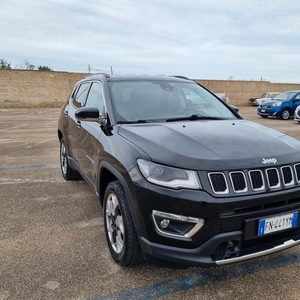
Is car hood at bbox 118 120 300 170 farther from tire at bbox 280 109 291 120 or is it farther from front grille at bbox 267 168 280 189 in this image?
tire at bbox 280 109 291 120

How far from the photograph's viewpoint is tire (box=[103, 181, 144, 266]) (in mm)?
2424

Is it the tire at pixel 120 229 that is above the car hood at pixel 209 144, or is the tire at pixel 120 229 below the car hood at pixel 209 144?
below

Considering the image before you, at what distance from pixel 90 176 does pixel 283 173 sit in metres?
2.10

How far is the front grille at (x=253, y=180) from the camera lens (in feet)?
6.99

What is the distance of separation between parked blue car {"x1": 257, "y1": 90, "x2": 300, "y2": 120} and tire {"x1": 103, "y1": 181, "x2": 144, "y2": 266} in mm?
15243

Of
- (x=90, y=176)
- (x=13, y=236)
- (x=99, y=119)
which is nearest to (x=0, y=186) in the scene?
(x=13, y=236)

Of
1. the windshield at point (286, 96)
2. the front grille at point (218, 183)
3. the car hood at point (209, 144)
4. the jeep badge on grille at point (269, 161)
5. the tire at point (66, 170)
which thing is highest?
the windshield at point (286, 96)

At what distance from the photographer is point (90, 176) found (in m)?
3.54

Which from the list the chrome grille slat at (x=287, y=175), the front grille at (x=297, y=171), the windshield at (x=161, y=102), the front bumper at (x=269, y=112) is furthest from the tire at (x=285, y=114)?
the chrome grille slat at (x=287, y=175)

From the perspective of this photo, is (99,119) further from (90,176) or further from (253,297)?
(253,297)

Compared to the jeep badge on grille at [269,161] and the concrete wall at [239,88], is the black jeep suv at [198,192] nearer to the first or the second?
the jeep badge on grille at [269,161]

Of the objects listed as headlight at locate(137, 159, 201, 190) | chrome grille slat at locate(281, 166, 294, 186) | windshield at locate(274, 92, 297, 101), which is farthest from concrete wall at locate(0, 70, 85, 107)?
chrome grille slat at locate(281, 166, 294, 186)

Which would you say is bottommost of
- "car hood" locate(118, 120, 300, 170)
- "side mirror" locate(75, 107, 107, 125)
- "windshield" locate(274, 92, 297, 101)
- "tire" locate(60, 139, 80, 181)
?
"tire" locate(60, 139, 80, 181)

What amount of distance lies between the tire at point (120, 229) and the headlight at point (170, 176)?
40cm
